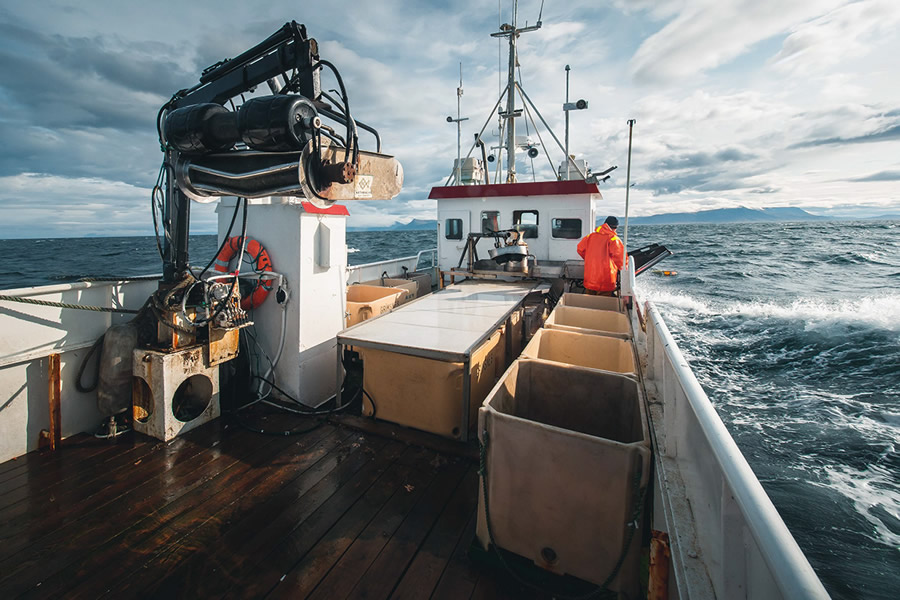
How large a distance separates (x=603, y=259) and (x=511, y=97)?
6214 millimetres

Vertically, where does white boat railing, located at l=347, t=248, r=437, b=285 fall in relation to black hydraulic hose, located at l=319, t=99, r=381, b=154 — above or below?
below

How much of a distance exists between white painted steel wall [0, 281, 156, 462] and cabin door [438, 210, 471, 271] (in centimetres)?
657

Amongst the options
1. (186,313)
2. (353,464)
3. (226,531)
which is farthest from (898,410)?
(186,313)

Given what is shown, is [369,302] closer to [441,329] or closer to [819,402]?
[441,329]

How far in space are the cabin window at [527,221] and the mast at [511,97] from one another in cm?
177

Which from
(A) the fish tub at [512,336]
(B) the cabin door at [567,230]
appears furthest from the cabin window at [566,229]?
(A) the fish tub at [512,336]

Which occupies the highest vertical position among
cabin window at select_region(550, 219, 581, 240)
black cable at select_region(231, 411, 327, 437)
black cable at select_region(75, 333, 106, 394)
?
cabin window at select_region(550, 219, 581, 240)

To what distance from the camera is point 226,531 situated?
8.54ft

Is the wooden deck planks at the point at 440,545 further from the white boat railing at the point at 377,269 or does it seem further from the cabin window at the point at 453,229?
the cabin window at the point at 453,229

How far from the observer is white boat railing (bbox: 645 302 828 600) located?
86 centimetres

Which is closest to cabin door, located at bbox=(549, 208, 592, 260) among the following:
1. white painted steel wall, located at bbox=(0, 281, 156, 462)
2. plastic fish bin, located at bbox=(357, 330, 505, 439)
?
plastic fish bin, located at bbox=(357, 330, 505, 439)

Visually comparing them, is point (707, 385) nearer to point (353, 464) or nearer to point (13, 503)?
point (353, 464)

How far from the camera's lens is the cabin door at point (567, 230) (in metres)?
8.62

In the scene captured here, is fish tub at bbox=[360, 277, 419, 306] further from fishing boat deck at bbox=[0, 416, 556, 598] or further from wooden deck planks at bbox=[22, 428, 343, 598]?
wooden deck planks at bbox=[22, 428, 343, 598]
